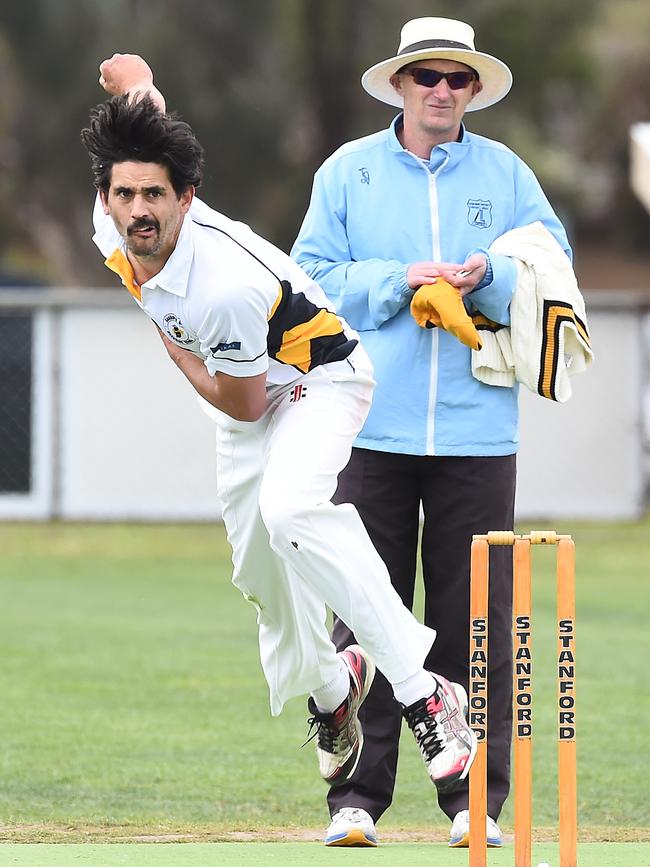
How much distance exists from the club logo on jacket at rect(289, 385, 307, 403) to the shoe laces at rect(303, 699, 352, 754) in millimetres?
877

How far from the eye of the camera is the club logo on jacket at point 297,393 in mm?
5039

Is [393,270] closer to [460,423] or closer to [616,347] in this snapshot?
[460,423]

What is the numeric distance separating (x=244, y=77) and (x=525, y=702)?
24593mm

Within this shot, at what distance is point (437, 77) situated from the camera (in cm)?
525

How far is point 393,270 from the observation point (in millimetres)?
5148

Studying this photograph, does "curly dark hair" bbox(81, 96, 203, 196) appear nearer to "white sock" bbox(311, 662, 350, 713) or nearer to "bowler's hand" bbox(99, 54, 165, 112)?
"bowler's hand" bbox(99, 54, 165, 112)

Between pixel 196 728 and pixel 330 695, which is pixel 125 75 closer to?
pixel 330 695

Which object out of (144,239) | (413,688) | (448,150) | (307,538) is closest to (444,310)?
(448,150)

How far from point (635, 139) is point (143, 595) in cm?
614

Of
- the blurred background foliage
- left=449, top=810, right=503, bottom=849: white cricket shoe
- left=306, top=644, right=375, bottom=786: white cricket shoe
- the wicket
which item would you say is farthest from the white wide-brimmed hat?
the blurred background foliage

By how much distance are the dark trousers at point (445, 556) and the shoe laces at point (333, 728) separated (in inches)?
10.7

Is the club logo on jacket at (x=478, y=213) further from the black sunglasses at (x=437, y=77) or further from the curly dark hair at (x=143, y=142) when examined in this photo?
the curly dark hair at (x=143, y=142)

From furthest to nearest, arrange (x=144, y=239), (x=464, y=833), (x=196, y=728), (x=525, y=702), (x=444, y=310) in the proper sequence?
1. (x=196, y=728)
2. (x=464, y=833)
3. (x=444, y=310)
4. (x=144, y=239)
5. (x=525, y=702)

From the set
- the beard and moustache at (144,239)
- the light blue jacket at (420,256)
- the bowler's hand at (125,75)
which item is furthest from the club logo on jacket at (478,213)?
the beard and moustache at (144,239)
